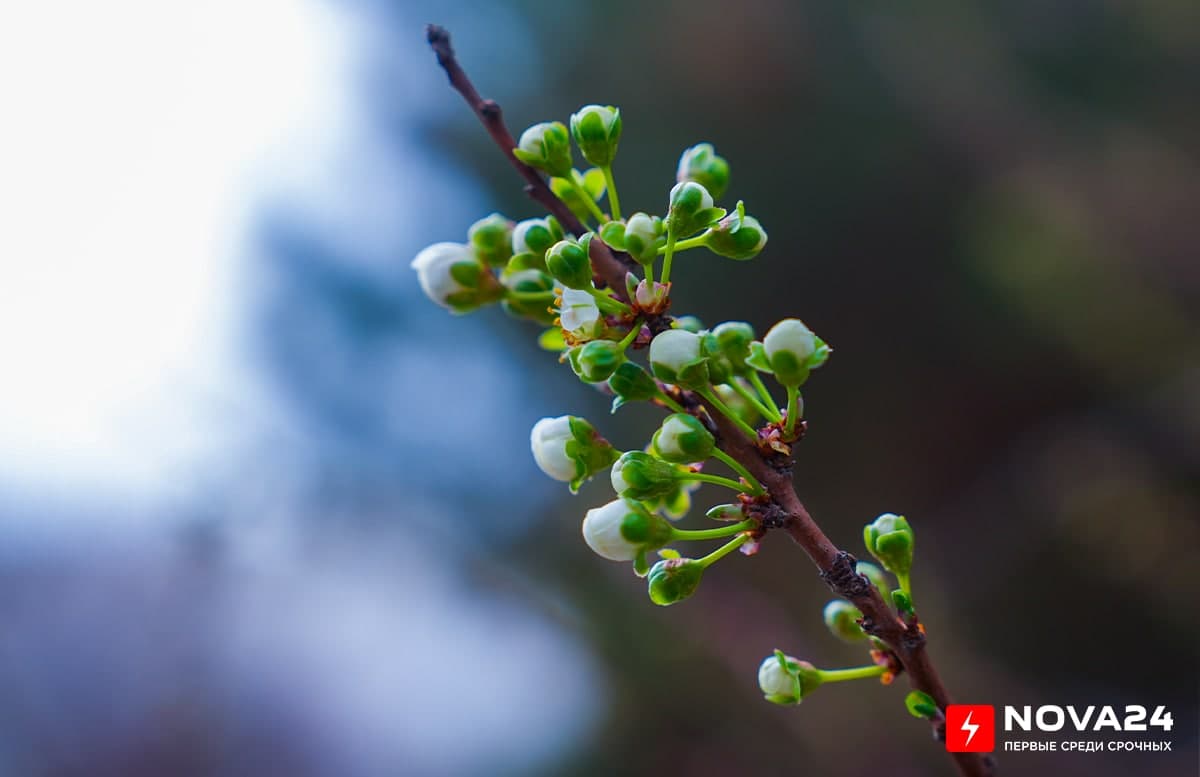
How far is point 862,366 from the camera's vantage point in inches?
66.5

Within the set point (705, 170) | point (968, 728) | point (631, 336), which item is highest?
point (705, 170)

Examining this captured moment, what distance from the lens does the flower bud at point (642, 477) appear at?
273 mm

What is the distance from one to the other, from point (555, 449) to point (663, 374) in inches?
2.4

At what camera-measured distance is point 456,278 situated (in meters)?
0.36

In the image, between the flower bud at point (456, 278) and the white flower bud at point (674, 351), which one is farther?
the flower bud at point (456, 278)

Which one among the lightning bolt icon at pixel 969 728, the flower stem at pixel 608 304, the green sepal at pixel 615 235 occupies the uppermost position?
the green sepal at pixel 615 235

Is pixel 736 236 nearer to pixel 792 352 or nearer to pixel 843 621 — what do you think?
pixel 792 352

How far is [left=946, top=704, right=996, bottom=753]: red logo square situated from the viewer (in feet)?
0.95

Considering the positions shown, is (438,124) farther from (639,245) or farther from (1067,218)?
(639,245)

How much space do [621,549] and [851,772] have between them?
54.2 inches

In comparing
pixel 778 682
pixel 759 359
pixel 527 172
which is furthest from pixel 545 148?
pixel 778 682

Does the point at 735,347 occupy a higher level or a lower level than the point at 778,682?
higher

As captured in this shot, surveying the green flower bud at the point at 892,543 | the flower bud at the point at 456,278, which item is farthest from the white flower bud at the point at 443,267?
the green flower bud at the point at 892,543

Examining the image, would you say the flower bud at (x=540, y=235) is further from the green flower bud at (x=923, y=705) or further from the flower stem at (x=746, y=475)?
the green flower bud at (x=923, y=705)
